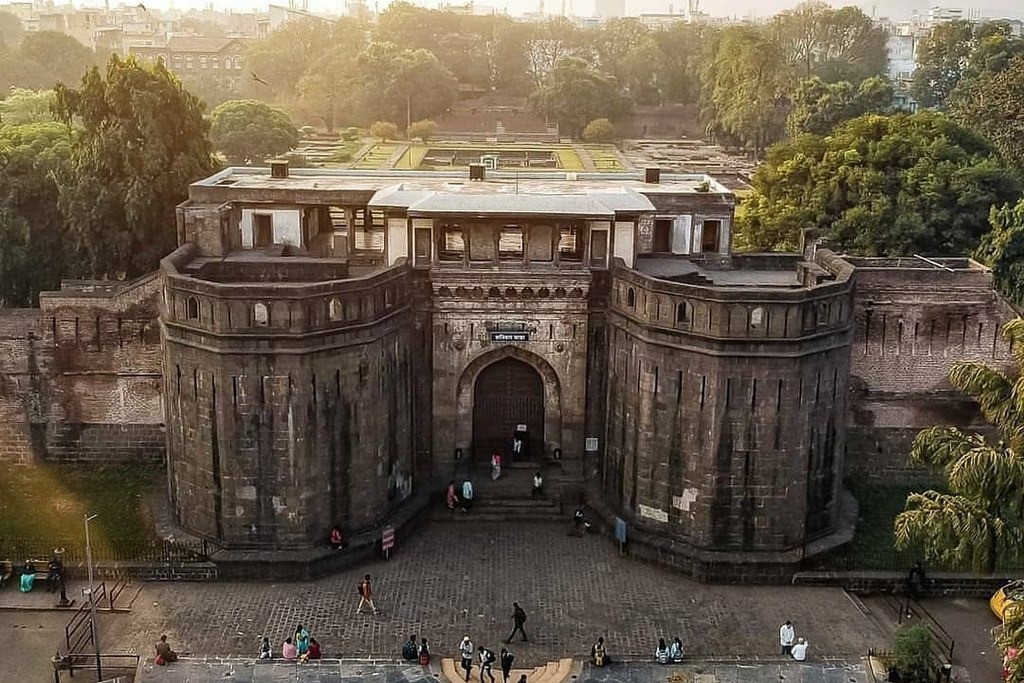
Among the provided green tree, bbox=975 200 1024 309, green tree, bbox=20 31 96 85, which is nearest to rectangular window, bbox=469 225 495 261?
green tree, bbox=975 200 1024 309

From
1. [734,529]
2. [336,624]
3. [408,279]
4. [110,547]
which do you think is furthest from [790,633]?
[110,547]

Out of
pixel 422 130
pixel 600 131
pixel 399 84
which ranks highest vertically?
pixel 399 84

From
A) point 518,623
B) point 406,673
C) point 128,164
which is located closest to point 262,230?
point 128,164

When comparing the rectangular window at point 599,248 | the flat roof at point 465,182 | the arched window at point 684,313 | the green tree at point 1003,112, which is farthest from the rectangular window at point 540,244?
the green tree at point 1003,112

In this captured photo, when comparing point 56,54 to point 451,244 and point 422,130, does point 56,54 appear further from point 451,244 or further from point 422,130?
point 451,244

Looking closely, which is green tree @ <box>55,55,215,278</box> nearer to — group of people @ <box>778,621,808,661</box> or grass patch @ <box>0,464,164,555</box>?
grass patch @ <box>0,464,164,555</box>

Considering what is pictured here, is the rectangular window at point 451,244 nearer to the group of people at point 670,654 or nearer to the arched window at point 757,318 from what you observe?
the arched window at point 757,318
